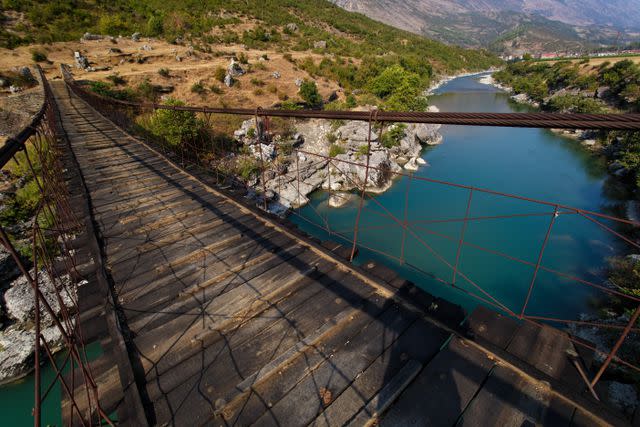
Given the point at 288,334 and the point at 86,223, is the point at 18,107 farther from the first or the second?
the point at 288,334

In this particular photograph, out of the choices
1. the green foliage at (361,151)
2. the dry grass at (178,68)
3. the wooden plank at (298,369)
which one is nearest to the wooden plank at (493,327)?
the wooden plank at (298,369)

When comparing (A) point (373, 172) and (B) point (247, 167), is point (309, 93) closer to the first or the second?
(A) point (373, 172)

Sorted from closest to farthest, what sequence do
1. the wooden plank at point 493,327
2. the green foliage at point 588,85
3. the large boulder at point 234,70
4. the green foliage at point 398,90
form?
the wooden plank at point 493,327 < the large boulder at point 234,70 < the green foliage at point 398,90 < the green foliage at point 588,85

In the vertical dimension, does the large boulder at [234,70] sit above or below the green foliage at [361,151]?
above

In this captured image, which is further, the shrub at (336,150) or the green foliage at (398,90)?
the green foliage at (398,90)

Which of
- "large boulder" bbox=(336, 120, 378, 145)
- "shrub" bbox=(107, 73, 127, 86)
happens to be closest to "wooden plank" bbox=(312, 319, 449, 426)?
"large boulder" bbox=(336, 120, 378, 145)

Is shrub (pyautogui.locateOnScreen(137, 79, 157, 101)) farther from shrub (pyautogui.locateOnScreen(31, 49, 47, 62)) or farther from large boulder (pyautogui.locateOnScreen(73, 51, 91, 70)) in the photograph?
shrub (pyautogui.locateOnScreen(31, 49, 47, 62))

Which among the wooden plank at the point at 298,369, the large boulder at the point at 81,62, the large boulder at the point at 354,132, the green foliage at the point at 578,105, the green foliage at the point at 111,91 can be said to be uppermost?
the large boulder at the point at 81,62

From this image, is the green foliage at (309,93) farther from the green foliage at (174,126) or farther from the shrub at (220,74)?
the green foliage at (174,126)

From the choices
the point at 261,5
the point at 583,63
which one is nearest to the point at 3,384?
the point at 261,5

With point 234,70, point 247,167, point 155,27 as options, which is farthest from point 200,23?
point 247,167
